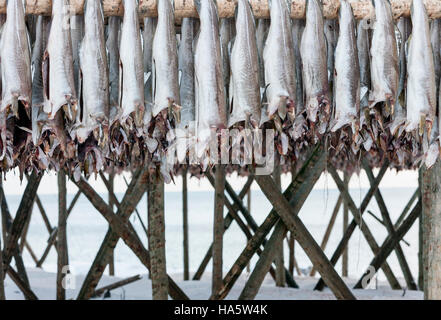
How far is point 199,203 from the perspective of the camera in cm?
4934

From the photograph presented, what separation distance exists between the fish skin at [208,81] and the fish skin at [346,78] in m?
0.46

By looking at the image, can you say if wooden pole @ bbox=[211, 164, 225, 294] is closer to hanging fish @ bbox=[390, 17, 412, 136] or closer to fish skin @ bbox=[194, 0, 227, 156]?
hanging fish @ bbox=[390, 17, 412, 136]

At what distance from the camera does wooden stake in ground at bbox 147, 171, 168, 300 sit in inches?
151

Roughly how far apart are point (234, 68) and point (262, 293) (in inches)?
207

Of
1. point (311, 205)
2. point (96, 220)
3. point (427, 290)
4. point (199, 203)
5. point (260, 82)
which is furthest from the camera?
point (199, 203)

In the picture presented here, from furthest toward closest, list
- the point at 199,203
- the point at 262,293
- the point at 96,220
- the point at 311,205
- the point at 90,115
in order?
the point at 199,203 < the point at 311,205 < the point at 96,220 < the point at 262,293 < the point at 90,115

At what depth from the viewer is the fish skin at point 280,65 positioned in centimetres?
228

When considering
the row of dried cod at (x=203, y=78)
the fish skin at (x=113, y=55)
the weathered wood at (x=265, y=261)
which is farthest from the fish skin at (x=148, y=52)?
the weathered wood at (x=265, y=261)

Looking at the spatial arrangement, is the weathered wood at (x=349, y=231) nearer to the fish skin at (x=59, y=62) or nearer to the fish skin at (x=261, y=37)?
the fish skin at (x=261, y=37)

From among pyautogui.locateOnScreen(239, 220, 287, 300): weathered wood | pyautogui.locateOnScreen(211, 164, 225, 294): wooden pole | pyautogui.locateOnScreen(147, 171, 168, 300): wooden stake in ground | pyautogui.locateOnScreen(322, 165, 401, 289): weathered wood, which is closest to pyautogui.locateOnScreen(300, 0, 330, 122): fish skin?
pyautogui.locateOnScreen(239, 220, 287, 300): weathered wood

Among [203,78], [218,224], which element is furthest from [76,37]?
[218,224]

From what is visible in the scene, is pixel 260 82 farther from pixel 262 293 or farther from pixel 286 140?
pixel 262 293

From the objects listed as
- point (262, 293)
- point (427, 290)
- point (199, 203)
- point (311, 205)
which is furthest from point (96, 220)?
point (427, 290)

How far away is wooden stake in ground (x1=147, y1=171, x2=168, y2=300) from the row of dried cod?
4.46ft
